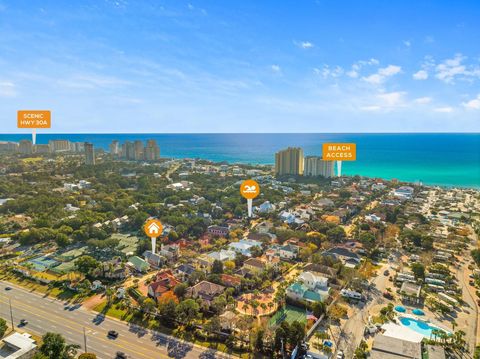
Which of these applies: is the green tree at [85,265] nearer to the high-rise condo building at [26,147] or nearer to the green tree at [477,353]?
the green tree at [477,353]

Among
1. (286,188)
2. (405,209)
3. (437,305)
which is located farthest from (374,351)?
(286,188)

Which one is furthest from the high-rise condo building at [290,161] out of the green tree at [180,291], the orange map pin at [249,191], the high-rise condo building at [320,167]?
the green tree at [180,291]

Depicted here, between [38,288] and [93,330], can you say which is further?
[38,288]

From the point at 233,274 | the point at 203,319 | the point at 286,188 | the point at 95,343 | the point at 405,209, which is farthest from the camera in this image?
the point at 286,188

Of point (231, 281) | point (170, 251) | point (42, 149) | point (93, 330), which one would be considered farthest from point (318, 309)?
point (42, 149)

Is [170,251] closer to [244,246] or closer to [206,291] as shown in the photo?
[244,246]

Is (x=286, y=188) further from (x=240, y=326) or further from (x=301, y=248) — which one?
(x=240, y=326)

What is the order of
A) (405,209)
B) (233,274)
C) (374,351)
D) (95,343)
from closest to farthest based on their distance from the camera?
(374,351) → (95,343) → (233,274) → (405,209)
